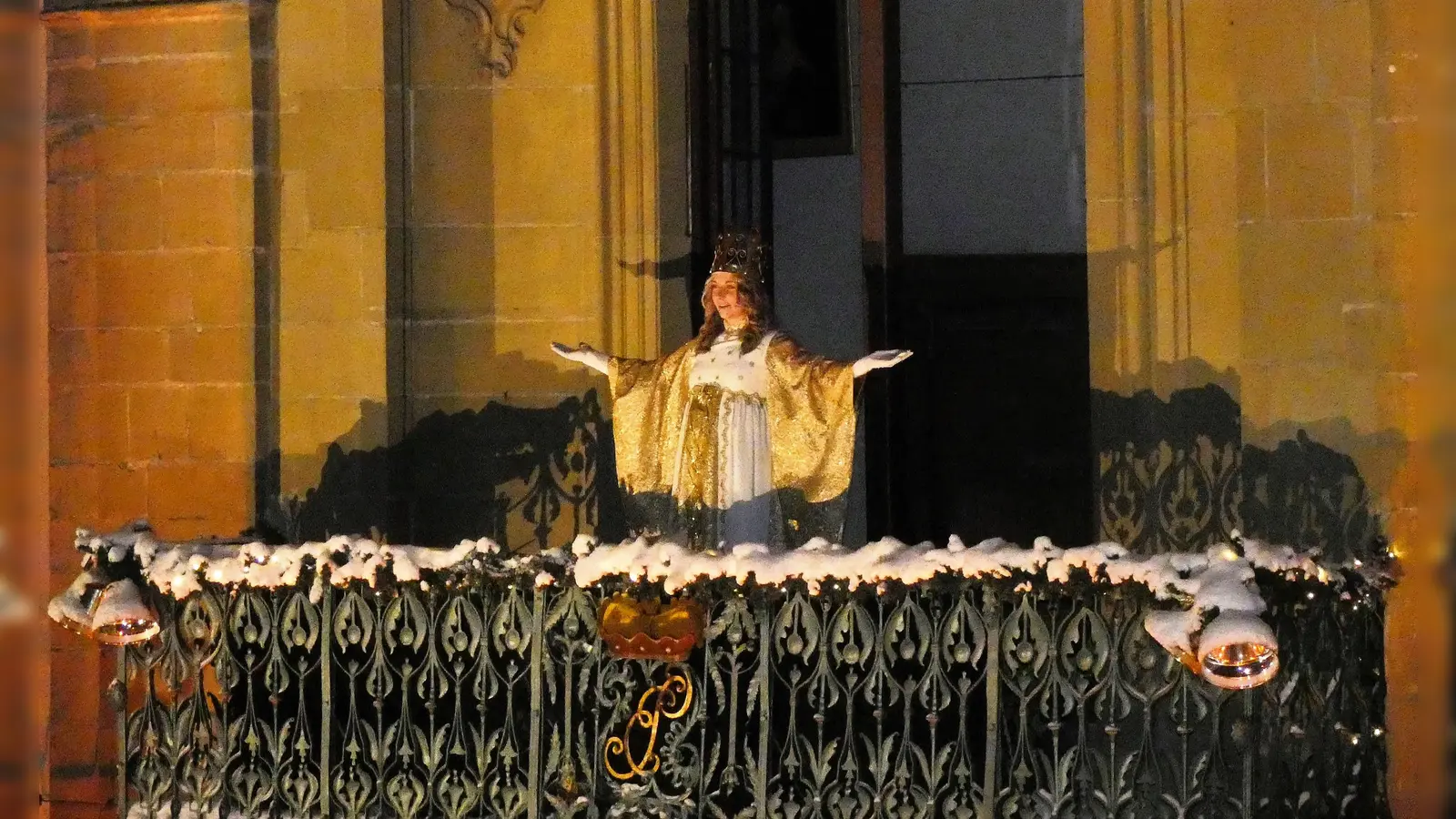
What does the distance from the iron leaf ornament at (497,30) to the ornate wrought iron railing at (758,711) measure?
3043 mm

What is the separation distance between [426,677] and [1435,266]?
199 inches

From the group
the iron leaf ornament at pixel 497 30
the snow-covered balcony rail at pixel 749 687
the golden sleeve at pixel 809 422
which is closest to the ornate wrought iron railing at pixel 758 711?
the snow-covered balcony rail at pixel 749 687

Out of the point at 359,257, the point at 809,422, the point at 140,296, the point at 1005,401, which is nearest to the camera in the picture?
the point at 809,422

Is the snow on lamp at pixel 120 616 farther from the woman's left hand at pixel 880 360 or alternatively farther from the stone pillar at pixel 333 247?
the woman's left hand at pixel 880 360

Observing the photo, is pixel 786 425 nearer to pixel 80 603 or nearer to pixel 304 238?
pixel 304 238

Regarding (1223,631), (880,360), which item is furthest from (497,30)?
(1223,631)

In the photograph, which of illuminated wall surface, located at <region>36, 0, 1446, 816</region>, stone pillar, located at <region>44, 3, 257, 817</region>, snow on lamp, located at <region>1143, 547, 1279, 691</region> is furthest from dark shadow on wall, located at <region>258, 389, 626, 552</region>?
snow on lamp, located at <region>1143, 547, 1279, 691</region>

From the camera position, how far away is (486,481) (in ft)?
33.3

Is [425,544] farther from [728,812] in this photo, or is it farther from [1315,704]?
[1315,704]

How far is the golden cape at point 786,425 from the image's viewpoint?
348 inches

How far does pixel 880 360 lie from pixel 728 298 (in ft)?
2.76

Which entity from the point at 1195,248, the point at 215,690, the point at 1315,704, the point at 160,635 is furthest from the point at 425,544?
the point at 1315,704

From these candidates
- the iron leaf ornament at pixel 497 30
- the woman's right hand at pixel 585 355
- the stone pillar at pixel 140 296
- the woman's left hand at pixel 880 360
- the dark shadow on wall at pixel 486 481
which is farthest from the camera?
the iron leaf ornament at pixel 497 30

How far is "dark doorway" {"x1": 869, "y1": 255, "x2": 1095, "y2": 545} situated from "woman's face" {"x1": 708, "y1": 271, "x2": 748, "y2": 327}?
3.59m
